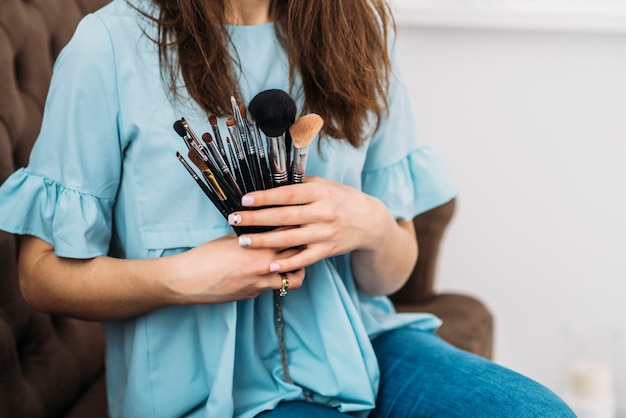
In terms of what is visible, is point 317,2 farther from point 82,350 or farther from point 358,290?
point 82,350

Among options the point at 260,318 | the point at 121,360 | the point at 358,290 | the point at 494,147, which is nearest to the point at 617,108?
the point at 494,147

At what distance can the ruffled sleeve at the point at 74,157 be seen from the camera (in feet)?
2.41

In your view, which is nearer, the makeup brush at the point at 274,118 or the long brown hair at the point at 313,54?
the makeup brush at the point at 274,118

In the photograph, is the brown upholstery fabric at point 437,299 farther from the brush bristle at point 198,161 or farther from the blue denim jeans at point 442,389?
the brush bristle at point 198,161

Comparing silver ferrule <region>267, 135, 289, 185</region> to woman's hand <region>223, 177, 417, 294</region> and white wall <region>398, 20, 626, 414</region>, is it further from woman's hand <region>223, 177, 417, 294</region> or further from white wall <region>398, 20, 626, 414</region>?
white wall <region>398, 20, 626, 414</region>

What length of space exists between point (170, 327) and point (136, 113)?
22 centimetres

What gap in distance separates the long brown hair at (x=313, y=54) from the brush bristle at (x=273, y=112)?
0.14 meters

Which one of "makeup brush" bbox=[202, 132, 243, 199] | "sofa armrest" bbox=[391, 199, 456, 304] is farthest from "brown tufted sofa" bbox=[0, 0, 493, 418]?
"sofa armrest" bbox=[391, 199, 456, 304]

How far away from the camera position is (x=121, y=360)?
836mm

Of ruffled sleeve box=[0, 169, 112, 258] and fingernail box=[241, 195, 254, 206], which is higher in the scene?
fingernail box=[241, 195, 254, 206]

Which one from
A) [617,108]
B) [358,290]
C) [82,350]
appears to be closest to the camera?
[358,290]

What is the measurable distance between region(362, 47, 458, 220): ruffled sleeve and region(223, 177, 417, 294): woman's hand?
80mm

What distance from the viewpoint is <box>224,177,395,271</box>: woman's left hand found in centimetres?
66

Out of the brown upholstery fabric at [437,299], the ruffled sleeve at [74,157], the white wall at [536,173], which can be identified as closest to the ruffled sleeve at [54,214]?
the ruffled sleeve at [74,157]
